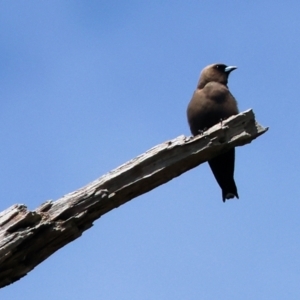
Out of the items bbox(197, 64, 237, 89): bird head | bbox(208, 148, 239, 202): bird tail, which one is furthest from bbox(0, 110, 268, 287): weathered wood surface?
bbox(197, 64, 237, 89): bird head

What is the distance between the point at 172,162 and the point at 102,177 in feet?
1.86

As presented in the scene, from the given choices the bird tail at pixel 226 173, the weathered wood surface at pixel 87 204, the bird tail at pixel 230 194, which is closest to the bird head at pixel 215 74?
the bird tail at pixel 226 173

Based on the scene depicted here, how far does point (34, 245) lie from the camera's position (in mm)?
5297

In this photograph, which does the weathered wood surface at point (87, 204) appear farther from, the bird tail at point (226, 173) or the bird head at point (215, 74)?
the bird head at point (215, 74)

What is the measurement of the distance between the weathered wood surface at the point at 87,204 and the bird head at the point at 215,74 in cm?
293

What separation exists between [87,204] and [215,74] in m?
3.93

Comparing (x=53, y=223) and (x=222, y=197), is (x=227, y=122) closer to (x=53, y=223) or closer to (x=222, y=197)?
(x=53, y=223)

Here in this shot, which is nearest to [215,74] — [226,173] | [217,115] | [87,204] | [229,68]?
[229,68]

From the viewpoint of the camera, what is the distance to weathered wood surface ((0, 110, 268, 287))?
207 inches

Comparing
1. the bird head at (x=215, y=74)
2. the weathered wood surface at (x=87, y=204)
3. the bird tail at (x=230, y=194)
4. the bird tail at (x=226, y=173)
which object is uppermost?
the bird head at (x=215, y=74)

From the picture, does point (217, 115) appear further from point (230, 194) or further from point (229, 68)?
point (229, 68)

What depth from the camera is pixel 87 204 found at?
214 inches

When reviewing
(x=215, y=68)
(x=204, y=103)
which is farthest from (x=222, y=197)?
(x=215, y=68)

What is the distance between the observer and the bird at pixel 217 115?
806cm
